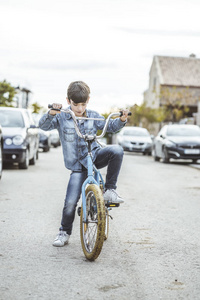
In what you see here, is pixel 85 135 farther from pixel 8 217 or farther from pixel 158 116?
pixel 158 116

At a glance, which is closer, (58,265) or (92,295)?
(92,295)

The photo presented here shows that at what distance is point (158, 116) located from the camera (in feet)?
193

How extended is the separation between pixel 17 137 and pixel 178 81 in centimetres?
4810

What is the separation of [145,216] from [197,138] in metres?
13.3

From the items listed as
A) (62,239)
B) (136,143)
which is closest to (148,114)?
(136,143)

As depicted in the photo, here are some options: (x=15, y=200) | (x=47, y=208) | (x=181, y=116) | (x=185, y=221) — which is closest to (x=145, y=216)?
(x=185, y=221)


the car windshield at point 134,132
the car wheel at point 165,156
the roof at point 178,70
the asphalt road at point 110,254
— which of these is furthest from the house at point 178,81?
the asphalt road at point 110,254

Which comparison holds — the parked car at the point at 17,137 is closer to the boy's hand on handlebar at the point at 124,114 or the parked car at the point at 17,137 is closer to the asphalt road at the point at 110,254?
the asphalt road at the point at 110,254

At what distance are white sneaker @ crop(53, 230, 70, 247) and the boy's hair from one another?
1305 millimetres


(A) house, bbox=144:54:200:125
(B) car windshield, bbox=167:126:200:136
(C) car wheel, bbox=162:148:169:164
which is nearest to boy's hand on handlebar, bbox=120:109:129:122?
(C) car wheel, bbox=162:148:169:164

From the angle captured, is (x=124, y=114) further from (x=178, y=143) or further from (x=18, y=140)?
(x=178, y=143)

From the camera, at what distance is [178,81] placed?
60.6 metres

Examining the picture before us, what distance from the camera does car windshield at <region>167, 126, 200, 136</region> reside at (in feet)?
68.9

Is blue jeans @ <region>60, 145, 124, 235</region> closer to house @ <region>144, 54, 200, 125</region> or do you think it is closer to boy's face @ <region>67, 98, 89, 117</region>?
boy's face @ <region>67, 98, 89, 117</region>
